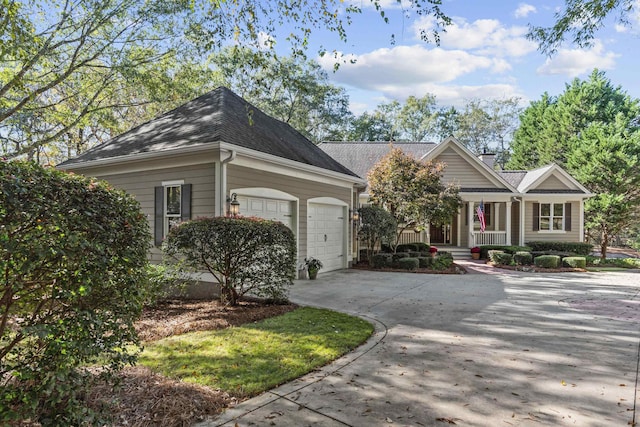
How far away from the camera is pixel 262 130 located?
1048cm

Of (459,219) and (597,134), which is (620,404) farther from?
(597,134)

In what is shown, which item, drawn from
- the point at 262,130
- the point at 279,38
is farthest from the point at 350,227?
the point at 279,38

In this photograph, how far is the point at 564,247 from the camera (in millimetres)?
17984

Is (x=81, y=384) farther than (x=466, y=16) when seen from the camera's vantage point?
No

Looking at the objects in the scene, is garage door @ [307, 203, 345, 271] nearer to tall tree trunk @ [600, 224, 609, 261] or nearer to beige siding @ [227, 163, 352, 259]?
beige siding @ [227, 163, 352, 259]

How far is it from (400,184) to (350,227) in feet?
8.80

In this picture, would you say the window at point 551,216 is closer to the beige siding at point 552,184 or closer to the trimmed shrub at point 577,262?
the beige siding at point 552,184

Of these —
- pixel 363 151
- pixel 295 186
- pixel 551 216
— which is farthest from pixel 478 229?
pixel 295 186

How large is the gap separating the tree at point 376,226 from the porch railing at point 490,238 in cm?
655

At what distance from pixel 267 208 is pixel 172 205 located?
2231 mm

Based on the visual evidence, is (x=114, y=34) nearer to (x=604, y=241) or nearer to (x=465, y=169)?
(x=465, y=169)

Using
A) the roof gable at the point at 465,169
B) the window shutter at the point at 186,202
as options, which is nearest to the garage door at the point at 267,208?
the window shutter at the point at 186,202

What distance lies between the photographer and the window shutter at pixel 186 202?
26.6 ft

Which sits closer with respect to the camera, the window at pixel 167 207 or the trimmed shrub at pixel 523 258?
the window at pixel 167 207
